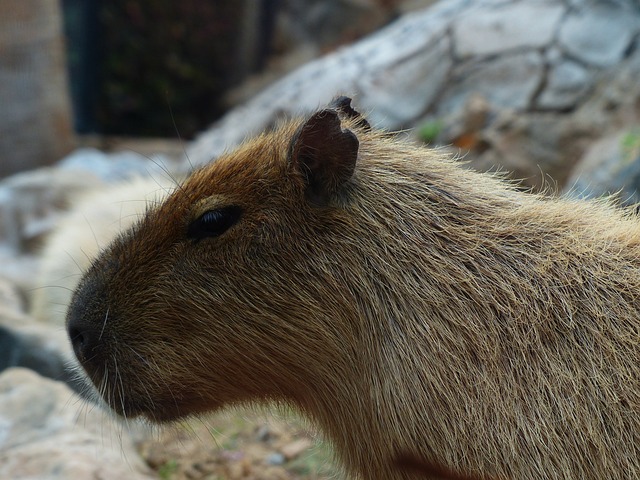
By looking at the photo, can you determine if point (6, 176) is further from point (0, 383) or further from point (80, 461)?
point (80, 461)

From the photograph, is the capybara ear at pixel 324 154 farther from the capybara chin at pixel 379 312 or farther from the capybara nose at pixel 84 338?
the capybara nose at pixel 84 338

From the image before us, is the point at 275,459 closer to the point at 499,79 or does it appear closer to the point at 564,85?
the point at 564,85

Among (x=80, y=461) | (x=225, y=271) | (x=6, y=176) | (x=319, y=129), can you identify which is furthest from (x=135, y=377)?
(x=6, y=176)

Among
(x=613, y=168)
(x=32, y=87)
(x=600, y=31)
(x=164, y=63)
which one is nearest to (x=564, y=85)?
(x=600, y=31)

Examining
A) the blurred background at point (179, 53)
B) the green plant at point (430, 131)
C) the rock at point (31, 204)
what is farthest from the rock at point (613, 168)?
the blurred background at point (179, 53)

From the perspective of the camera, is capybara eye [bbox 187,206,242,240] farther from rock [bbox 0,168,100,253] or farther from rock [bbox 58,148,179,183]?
rock [bbox 58,148,179,183]

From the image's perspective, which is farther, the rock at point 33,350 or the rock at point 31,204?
the rock at point 31,204
